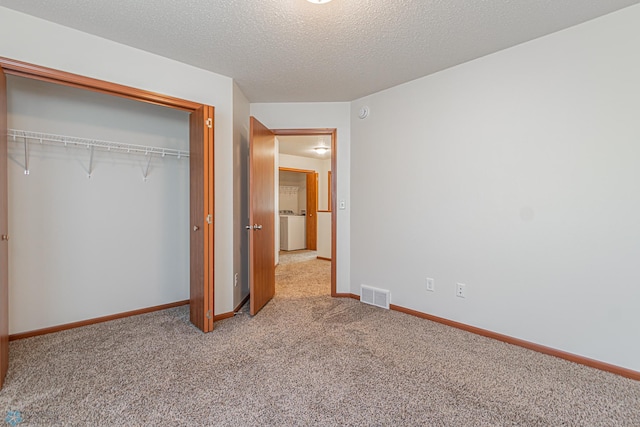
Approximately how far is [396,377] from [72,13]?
3180 millimetres

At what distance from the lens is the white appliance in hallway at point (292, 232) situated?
288 inches

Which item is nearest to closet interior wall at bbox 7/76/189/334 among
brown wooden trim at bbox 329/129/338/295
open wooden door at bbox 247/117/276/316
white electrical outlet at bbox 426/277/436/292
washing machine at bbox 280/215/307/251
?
open wooden door at bbox 247/117/276/316

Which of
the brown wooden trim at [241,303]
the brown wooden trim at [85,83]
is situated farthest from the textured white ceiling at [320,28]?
the brown wooden trim at [241,303]

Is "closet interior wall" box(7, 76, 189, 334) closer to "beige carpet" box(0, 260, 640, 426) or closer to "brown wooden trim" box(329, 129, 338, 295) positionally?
"beige carpet" box(0, 260, 640, 426)

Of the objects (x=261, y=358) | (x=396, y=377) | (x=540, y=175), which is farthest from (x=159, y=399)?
(x=540, y=175)

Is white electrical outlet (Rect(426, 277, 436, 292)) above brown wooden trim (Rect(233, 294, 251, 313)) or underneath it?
above

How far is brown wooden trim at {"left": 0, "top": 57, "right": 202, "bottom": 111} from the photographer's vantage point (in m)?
1.91

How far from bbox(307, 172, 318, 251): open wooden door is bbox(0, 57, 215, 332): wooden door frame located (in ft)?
15.6

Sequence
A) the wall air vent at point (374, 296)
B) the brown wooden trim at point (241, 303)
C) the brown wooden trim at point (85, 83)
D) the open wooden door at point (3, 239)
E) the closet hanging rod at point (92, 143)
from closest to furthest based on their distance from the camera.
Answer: the open wooden door at point (3, 239)
the brown wooden trim at point (85, 83)
the closet hanging rod at point (92, 143)
the brown wooden trim at point (241, 303)
the wall air vent at point (374, 296)

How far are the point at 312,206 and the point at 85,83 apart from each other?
18.0 feet

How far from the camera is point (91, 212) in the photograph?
274cm

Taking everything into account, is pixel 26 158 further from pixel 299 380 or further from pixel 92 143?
pixel 299 380

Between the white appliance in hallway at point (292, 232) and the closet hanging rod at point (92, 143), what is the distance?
425 cm

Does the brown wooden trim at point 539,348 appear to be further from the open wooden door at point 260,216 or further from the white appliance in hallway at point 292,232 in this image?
the white appliance in hallway at point 292,232
